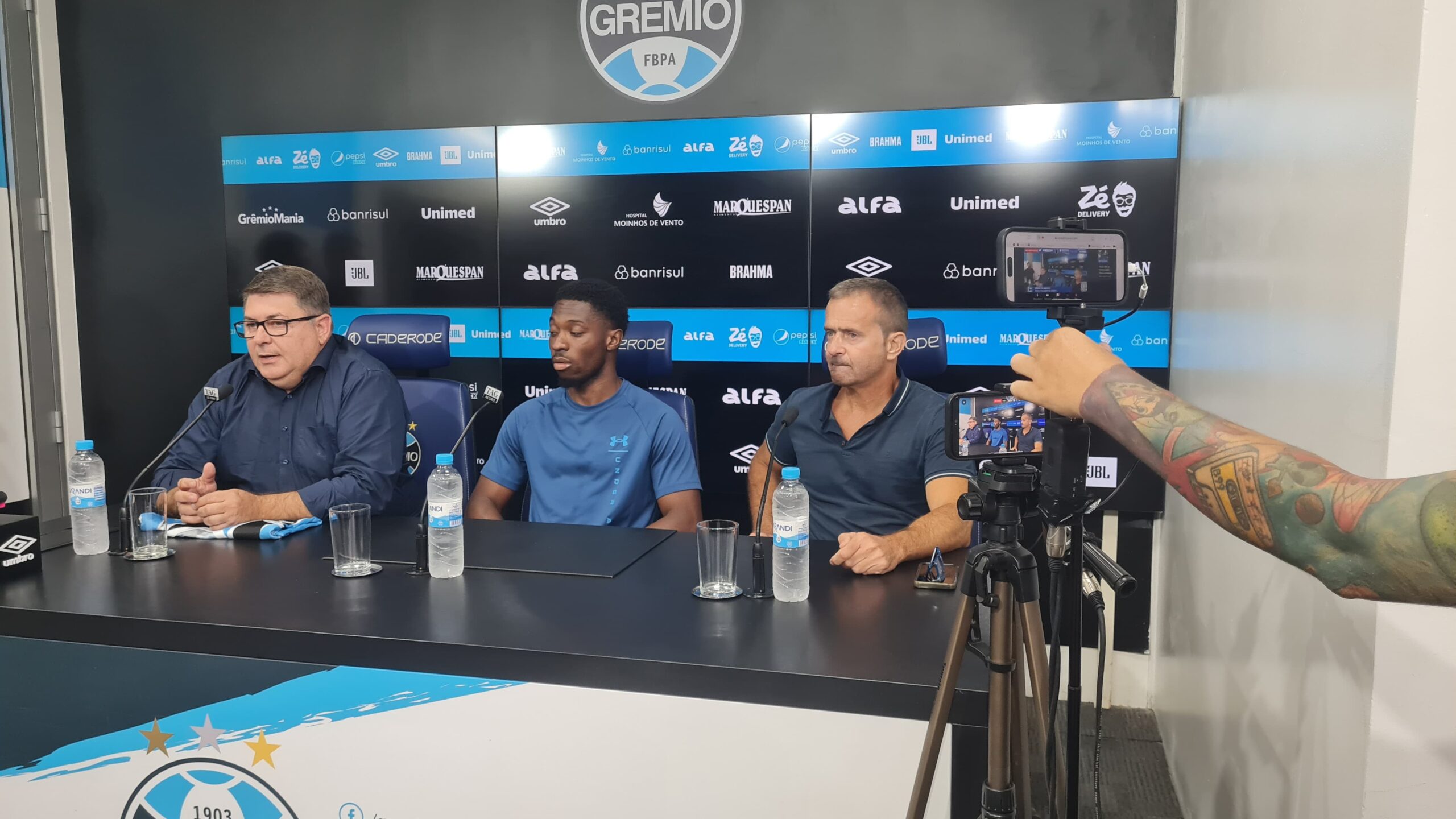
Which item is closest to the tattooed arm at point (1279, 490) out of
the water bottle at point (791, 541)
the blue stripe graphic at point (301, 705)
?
the water bottle at point (791, 541)

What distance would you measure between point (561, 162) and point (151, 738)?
2628 mm

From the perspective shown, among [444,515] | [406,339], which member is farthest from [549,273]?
[444,515]

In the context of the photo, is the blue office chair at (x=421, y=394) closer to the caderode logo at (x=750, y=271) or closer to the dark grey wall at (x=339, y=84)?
the caderode logo at (x=750, y=271)

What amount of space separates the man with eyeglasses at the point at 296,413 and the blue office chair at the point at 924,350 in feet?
4.87

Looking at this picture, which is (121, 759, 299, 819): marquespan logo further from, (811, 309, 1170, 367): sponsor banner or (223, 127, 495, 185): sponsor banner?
(223, 127, 495, 185): sponsor banner

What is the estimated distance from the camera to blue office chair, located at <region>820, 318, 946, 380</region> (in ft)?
9.08

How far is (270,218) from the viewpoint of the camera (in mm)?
3961

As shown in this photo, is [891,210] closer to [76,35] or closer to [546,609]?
[546,609]

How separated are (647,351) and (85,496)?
146 centimetres

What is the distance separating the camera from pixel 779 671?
126 cm

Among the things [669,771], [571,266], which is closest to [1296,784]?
[669,771]

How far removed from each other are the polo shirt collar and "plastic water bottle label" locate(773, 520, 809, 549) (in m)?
0.90

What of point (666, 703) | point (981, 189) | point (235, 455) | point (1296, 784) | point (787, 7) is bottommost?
point (1296, 784)

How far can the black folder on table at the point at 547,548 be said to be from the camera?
182 cm
